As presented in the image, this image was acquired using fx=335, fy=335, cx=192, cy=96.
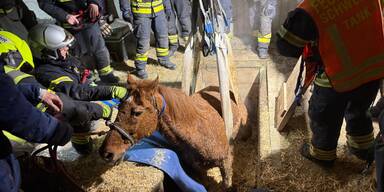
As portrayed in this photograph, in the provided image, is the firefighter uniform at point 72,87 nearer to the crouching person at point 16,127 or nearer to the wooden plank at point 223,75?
the crouching person at point 16,127

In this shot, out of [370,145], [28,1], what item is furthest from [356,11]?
[28,1]

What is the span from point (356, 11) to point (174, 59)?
176 inches

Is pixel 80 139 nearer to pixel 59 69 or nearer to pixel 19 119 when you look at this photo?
pixel 59 69

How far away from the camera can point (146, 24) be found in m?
5.61

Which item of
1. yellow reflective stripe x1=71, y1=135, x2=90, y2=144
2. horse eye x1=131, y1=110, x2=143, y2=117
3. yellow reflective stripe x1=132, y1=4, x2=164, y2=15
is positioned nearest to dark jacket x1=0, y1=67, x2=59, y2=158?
horse eye x1=131, y1=110, x2=143, y2=117

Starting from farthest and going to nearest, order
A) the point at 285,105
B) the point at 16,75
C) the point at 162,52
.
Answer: the point at 162,52 < the point at 285,105 < the point at 16,75

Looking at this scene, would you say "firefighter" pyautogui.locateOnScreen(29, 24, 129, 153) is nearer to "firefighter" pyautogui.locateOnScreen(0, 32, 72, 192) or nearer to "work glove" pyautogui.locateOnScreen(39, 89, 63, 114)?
"work glove" pyautogui.locateOnScreen(39, 89, 63, 114)

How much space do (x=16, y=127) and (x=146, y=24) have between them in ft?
12.8

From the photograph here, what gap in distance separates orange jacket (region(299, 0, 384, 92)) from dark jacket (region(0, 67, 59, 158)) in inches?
76.4

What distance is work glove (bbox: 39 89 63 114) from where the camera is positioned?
2727mm

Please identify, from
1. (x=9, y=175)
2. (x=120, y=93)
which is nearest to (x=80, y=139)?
(x=120, y=93)

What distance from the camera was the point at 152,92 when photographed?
8.99ft

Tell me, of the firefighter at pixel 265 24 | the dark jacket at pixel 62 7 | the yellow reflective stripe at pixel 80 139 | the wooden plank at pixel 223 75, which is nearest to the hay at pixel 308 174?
the wooden plank at pixel 223 75

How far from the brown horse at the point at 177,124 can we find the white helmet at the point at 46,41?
3.55 ft
